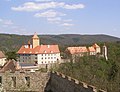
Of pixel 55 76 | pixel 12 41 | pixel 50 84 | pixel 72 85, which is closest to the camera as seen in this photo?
pixel 72 85

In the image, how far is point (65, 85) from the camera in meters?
17.6

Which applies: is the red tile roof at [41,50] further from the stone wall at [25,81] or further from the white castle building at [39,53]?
the stone wall at [25,81]

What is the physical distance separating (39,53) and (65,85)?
54567mm

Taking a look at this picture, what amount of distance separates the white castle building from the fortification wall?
163 feet

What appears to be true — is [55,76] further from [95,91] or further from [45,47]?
[45,47]

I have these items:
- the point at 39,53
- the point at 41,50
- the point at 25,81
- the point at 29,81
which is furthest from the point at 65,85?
the point at 41,50

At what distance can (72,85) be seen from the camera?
15820 millimetres

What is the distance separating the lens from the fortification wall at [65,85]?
44.4 feet

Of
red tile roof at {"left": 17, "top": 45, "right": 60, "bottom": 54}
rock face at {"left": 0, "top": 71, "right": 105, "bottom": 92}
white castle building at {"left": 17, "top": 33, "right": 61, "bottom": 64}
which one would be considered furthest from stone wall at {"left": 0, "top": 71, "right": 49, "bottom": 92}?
red tile roof at {"left": 17, "top": 45, "right": 60, "bottom": 54}

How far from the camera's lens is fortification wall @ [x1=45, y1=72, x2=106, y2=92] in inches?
532

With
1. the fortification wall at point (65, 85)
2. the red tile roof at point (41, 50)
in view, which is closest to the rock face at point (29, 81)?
the fortification wall at point (65, 85)

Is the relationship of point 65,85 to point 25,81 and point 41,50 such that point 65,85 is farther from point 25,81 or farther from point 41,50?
point 41,50

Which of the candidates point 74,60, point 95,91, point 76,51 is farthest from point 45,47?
point 95,91

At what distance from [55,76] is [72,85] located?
5138 millimetres
